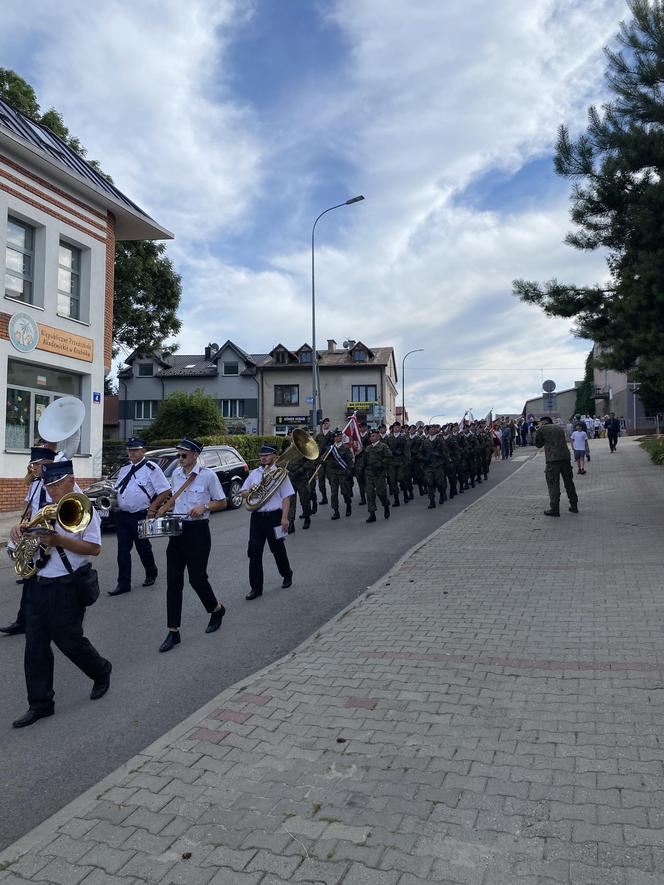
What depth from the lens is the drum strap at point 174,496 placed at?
634 cm

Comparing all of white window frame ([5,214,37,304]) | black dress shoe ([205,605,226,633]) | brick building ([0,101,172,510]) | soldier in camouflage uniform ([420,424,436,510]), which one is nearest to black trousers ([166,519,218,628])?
black dress shoe ([205,605,226,633])

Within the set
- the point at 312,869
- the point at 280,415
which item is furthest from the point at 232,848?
the point at 280,415

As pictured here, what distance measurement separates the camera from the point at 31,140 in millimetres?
17047

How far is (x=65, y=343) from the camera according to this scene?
59.4 ft

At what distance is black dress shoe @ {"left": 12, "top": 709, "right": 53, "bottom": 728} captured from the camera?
4.31 metres

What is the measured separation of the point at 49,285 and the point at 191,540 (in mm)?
13897

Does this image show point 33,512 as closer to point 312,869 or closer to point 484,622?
point 312,869

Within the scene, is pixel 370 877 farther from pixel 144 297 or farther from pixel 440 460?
pixel 144 297

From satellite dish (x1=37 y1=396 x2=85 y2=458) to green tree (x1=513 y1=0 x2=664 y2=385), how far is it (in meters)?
7.14

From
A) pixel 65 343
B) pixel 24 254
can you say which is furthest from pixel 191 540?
pixel 24 254

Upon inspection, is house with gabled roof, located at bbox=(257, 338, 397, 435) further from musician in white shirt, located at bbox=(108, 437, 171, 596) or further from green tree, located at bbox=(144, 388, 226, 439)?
musician in white shirt, located at bbox=(108, 437, 171, 596)

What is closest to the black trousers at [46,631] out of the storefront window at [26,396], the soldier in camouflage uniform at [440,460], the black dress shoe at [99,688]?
the black dress shoe at [99,688]

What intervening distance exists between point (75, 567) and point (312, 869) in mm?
2653

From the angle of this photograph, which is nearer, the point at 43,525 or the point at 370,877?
the point at 370,877
